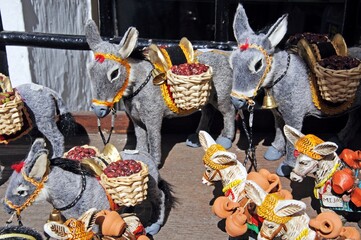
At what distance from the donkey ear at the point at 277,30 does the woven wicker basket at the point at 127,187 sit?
2.87 ft

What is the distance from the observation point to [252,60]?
2027mm

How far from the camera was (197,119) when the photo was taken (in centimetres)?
287

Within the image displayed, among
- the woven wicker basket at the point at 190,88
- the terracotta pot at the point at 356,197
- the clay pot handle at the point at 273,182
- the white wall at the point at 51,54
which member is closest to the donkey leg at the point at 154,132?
the woven wicker basket at the point at 190,88

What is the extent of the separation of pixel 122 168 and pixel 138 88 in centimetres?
66

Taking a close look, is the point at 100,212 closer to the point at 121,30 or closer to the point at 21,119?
the point at 21,119

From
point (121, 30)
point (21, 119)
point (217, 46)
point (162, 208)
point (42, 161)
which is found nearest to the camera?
point (42, 161)

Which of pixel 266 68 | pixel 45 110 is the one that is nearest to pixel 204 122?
pixel 266 68

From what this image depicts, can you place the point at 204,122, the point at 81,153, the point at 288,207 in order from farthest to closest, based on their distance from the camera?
the point at 204,122 → the point at 81,153 → the point at 288,207

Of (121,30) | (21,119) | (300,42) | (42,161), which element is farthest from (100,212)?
(121,30)

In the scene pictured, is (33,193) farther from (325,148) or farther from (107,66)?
(325,148)

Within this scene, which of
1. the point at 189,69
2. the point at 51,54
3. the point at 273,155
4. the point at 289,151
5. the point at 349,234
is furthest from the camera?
the point at 51,54

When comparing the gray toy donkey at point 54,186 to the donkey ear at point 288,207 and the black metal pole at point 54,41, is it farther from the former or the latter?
the black metal pole at point 54,41

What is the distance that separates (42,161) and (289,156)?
126 cm

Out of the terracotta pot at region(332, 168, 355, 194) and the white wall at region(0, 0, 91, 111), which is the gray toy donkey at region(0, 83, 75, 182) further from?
the terracotta pot at region(332, 168, 355, 194)
